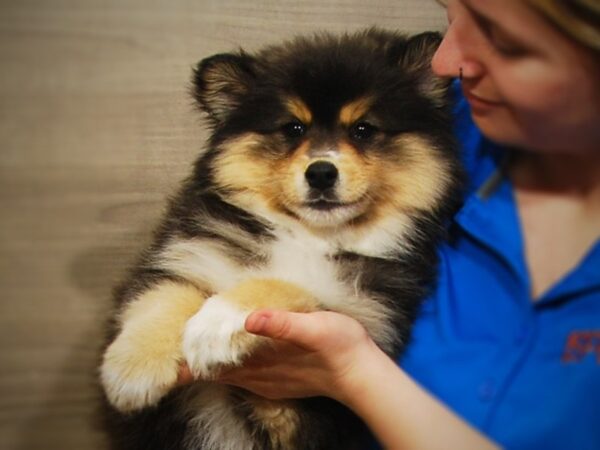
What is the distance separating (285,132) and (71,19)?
528 mm

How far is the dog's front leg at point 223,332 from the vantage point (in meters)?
0.95

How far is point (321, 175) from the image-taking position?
1098 millimetres

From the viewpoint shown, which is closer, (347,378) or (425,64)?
(347,378)

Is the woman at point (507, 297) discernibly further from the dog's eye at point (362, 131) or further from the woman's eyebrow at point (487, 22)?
the dog's eye at point (362, 131)

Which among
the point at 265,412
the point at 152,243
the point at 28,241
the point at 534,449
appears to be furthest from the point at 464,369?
the point at 28,241

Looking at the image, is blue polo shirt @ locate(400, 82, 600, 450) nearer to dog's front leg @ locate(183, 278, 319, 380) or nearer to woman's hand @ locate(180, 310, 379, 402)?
woman's hand @ locate(180, 310, 379, 402)

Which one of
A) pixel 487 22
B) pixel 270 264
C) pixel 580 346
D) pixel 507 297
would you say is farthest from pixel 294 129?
pixel 580 346

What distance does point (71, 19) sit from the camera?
4.03 ft

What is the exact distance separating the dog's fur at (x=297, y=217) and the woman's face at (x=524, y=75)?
184 mm

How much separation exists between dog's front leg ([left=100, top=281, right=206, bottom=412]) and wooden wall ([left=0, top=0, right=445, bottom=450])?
0.30 m

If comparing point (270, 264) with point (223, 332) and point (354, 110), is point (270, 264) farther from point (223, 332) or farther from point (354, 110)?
point (354, 110)

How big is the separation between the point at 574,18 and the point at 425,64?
44 centimetres

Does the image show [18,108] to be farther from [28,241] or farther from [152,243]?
[152,243]

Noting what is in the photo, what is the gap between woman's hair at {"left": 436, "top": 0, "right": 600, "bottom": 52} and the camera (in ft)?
2.56
